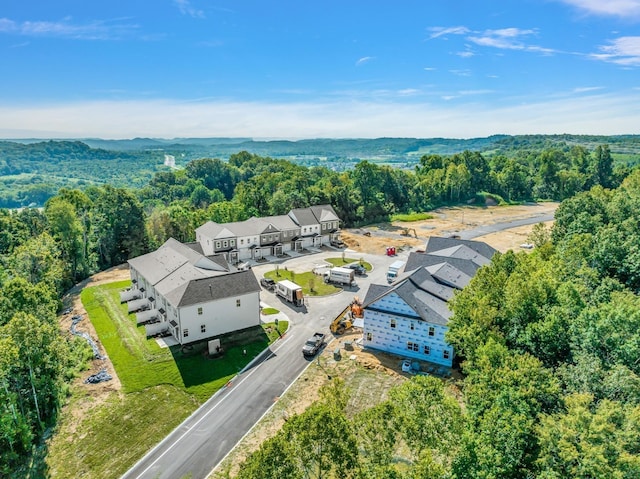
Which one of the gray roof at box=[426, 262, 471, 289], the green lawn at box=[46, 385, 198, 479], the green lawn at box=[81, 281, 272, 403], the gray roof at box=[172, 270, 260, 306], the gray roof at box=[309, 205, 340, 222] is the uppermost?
the gray roof at box=[309, 205, 340, 222]

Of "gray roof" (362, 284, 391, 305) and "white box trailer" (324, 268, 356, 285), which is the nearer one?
"gray roof" (362, 284, 391, 305)

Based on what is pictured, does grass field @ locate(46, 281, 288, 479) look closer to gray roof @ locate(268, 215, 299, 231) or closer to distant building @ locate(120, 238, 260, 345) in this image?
distant building @ locate(120, 238, 260, 345)

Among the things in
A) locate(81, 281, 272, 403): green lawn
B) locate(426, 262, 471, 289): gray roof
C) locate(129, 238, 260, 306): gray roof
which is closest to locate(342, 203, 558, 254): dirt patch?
locate(426, 262, 471, 289): gray roof

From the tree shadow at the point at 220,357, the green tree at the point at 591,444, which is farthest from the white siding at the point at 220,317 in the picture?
the green tree at the point at 591,444

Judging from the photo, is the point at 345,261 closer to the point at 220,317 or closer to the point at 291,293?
the point at 291,293

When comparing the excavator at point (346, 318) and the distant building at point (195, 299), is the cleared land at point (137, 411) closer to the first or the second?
the excavator at point (346, 318)

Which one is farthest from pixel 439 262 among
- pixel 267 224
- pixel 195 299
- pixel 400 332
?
pixel 267 224

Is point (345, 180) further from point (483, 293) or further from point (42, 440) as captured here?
point (42, 440)
